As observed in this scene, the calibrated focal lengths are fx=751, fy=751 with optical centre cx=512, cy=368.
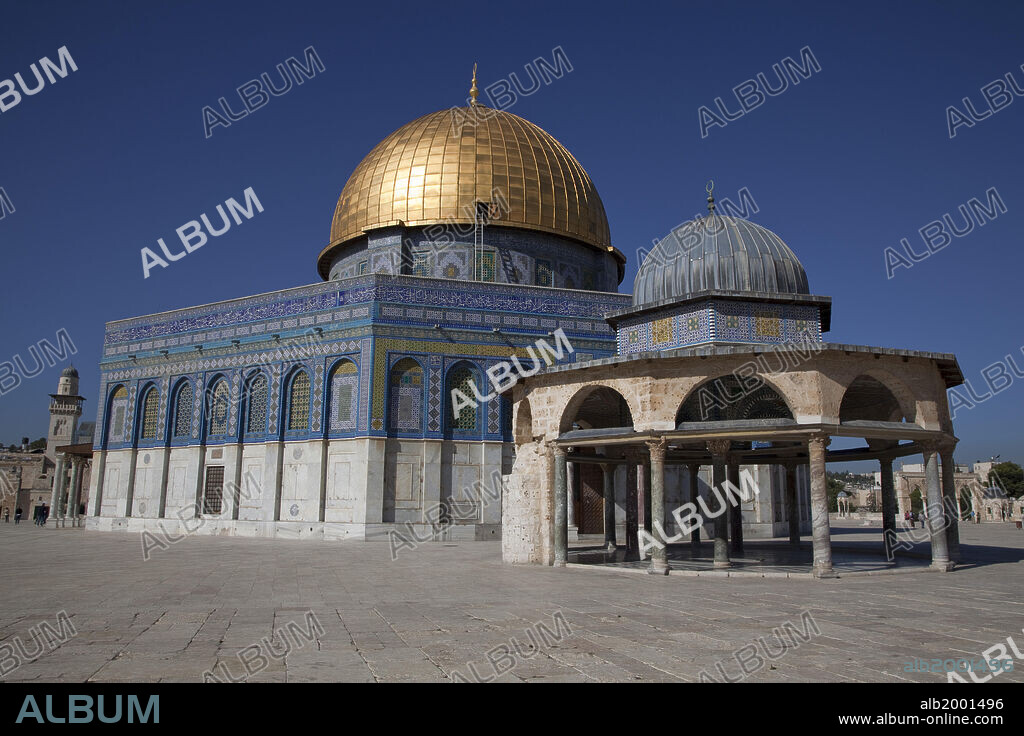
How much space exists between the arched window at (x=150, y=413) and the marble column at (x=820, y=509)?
23925mm

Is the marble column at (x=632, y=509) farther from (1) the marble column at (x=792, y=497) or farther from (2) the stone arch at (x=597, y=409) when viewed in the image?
(1) the marble column at (x=792, y=497)

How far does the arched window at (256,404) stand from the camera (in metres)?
24.9

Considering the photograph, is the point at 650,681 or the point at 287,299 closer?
the point at 650,681

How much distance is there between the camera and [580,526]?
24.2 metres

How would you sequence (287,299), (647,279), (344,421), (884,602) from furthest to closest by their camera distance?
(287,299)
(344,421)
(647,279)
(884,602)

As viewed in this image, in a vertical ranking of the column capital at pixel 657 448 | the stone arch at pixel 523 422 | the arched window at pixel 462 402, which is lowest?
the column capital at pixel 657 448

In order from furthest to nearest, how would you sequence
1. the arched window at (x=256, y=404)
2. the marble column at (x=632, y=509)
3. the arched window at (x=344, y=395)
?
the arched window at (x=256, y=404) < the arched window at (x=344, y=395) < the marble column at (x=632, y=509)

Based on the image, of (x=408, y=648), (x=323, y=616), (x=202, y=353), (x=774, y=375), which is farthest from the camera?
(x=202, y=353)

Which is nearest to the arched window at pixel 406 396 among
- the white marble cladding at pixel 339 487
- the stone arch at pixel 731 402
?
the white marble cladding at pixel 339 487

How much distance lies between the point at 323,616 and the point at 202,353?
21551 mm

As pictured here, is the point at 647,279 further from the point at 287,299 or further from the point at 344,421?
the point at 287,299

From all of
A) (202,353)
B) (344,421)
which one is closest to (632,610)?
(344,421)

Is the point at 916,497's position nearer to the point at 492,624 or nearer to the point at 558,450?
the point at 558,450

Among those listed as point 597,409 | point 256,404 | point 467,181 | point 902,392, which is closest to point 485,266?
point 467,181
